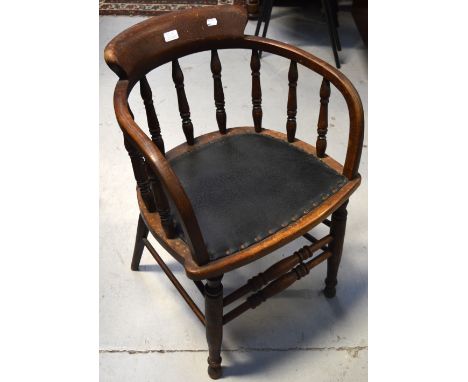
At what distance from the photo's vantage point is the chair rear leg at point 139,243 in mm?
1271

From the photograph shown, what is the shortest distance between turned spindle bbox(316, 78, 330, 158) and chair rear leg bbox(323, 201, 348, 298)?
163 millimetres

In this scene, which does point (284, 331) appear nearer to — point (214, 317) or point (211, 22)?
point (214, 317)

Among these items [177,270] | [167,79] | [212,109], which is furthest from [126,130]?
[167,79]

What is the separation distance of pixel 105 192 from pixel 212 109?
710mm

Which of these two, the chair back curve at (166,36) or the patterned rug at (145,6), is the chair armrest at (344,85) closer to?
the chair back curve at (166,36)

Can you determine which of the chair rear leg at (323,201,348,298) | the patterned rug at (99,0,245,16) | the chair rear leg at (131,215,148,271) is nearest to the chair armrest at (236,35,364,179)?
the chair rear leg at (323,201,348,298)

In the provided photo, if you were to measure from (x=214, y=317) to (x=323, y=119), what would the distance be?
0.57 metres

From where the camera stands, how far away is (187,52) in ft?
3.60

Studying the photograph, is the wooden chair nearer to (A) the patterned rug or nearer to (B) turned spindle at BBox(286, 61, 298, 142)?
(B) turned spindle at BBox(286, 61, 298, 142)

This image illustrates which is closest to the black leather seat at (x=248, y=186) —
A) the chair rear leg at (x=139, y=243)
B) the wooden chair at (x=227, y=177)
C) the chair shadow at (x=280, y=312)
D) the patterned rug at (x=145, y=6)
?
the wooden chair at (x=227, y=177)

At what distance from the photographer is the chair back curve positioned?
3.12 feet

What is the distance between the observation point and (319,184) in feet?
3.47

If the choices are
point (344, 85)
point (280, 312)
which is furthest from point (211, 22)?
point (280, 312)

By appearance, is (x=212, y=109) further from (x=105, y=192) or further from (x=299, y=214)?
(x=299, y=214)
